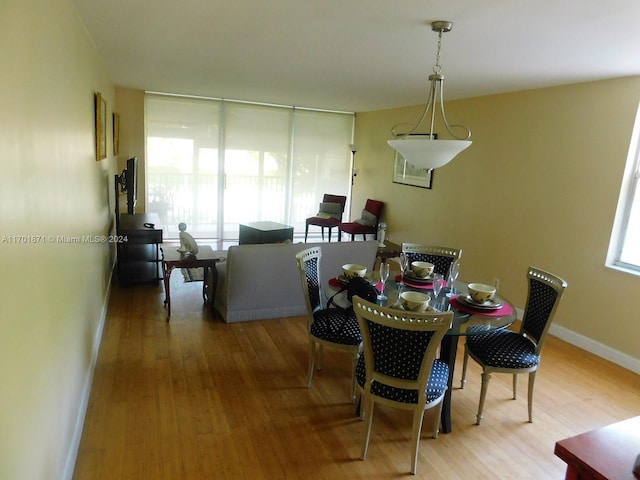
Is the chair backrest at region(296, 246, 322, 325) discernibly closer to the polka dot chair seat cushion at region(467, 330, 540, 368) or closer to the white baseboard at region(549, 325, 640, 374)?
the polka dot chair seat cushion at region(467, 330, 540, 368)

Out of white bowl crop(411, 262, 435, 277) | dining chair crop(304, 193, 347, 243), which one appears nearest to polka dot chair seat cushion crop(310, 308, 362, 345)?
white bowl crop(411, 262, 435, 277)

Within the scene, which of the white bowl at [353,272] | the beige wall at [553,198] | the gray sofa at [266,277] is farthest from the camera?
the gray sofa at [266,277]

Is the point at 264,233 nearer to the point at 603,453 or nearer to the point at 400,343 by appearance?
the point at 400,343

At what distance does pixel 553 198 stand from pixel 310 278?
2.68m

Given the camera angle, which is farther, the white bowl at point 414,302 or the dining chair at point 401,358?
the white bowl at point 414,302

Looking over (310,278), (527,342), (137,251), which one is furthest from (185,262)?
(527,342)

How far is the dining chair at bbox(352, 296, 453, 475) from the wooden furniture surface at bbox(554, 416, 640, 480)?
33.6 inches

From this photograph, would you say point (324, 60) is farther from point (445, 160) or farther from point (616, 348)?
point (616, 348)

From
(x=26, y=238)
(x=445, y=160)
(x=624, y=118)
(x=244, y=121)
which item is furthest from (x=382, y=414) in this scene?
(x=244, y=121)

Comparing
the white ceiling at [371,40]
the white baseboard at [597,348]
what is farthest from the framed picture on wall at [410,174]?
the white baseboard at [597,348]

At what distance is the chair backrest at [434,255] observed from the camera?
359cm

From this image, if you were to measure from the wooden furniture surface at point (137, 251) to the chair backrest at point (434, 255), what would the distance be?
280 centimetres

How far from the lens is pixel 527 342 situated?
280 centimetres

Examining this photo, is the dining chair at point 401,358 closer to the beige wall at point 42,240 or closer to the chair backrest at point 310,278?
the chair backrest at point 310,278
